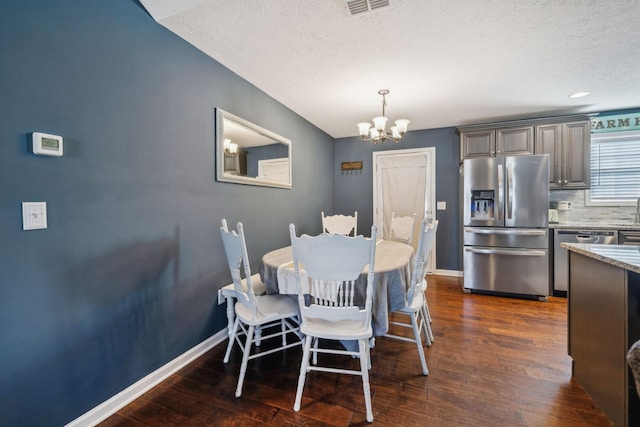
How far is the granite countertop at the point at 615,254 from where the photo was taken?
48.9 inches

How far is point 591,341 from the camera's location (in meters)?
1.59

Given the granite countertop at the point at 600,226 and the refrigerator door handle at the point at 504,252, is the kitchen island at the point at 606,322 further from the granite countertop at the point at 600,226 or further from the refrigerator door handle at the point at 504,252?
the granite countertop at the point at 600,226

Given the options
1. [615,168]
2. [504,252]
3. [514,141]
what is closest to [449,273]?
[504,252]

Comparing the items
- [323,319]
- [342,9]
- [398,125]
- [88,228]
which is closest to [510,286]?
[398,125]

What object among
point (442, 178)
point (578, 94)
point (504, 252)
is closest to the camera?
point (578, 94)

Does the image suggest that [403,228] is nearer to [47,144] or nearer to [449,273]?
[449,273]

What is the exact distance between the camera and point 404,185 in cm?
463

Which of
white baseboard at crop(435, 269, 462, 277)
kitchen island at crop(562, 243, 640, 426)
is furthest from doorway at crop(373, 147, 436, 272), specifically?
kitchen island at crop(562, 243, 640, 426)

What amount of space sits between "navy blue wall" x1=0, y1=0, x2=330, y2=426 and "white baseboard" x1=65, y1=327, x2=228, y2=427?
0.13 ft

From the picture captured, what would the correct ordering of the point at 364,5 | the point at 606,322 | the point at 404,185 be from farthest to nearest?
the point at 404,185, the point at 364,5, the point at 606,322

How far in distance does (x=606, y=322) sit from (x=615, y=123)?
144 inches

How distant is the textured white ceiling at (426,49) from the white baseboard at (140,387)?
93.0 inches

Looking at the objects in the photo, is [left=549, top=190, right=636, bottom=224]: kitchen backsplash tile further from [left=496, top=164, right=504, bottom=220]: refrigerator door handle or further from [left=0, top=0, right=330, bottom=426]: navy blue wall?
[left=0, top=0, right=330, bottom=426]: navy blue wall

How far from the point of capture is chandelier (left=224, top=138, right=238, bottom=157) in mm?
2428
